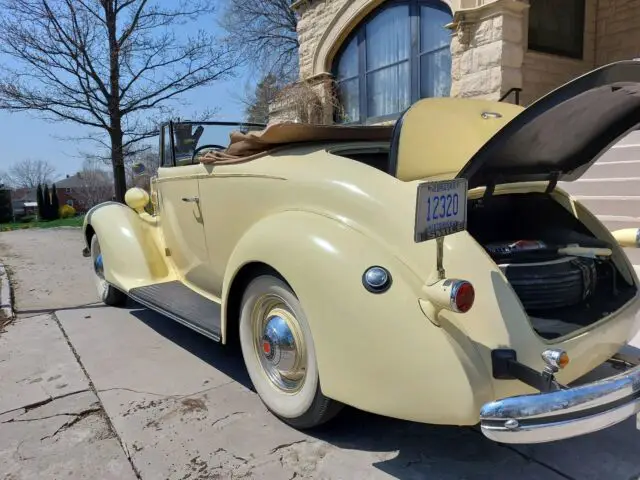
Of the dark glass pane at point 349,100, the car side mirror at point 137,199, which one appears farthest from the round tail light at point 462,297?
the dark glass pane at point 349,100

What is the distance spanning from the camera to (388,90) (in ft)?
34.1

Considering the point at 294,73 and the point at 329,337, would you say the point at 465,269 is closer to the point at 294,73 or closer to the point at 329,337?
the point at 329,337

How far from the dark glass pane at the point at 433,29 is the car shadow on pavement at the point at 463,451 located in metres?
7.80

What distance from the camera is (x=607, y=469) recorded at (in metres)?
2.22

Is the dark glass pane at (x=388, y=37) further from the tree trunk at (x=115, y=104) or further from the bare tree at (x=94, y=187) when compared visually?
the bare tree at (x=94, y=187)

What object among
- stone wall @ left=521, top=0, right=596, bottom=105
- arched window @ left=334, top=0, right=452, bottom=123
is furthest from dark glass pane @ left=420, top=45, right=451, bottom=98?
stone wall @ left=521, top=0, right=596, bottom=105

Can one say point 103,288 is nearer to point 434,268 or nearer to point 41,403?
point 41,403

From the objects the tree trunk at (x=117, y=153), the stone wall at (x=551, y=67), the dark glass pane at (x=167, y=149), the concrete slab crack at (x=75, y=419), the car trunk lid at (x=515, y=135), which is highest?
the stone wall at (x=551, y=67)

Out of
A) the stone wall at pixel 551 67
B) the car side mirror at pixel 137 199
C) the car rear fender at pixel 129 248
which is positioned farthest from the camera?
the stone wall at pixel 551 67

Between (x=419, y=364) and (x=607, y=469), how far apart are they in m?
1.09

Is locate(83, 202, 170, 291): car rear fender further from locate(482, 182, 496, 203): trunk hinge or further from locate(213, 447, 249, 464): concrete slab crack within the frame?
locate(482, 182, 496, 203): trunk hinge

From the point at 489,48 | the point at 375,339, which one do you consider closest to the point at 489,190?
the point at 375,339

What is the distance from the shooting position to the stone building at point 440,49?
775 centimetres

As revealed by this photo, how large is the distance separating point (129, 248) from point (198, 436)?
2217mm
